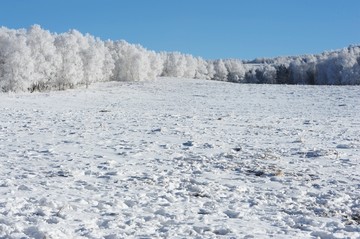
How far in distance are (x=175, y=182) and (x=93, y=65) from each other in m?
71.5

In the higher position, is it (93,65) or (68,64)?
(93,65)

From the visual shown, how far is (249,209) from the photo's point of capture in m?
10.9

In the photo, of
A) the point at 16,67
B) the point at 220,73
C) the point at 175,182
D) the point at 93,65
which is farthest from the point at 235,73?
the point at 175,182

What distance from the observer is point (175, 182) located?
13.2 metres

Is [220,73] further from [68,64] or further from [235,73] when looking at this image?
[68,64]

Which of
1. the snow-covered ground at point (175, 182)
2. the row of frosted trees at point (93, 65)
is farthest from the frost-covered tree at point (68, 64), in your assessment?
the snow-covered ground at point (175, 182)

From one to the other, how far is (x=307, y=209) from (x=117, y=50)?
103334 millimetres

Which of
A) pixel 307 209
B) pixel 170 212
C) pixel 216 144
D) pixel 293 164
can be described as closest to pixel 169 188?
pixel 170 212

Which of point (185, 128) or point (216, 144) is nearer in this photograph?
point (216, 144)

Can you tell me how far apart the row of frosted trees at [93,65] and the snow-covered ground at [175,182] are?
3887 centimetres

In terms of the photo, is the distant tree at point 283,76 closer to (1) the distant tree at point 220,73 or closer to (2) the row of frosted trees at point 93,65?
(2) the row of frosted trees at point 93,65

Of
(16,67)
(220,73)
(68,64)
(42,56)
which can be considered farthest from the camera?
(220,73)

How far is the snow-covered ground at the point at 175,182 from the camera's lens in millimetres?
9234

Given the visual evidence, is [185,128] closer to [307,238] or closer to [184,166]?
[184,166]
